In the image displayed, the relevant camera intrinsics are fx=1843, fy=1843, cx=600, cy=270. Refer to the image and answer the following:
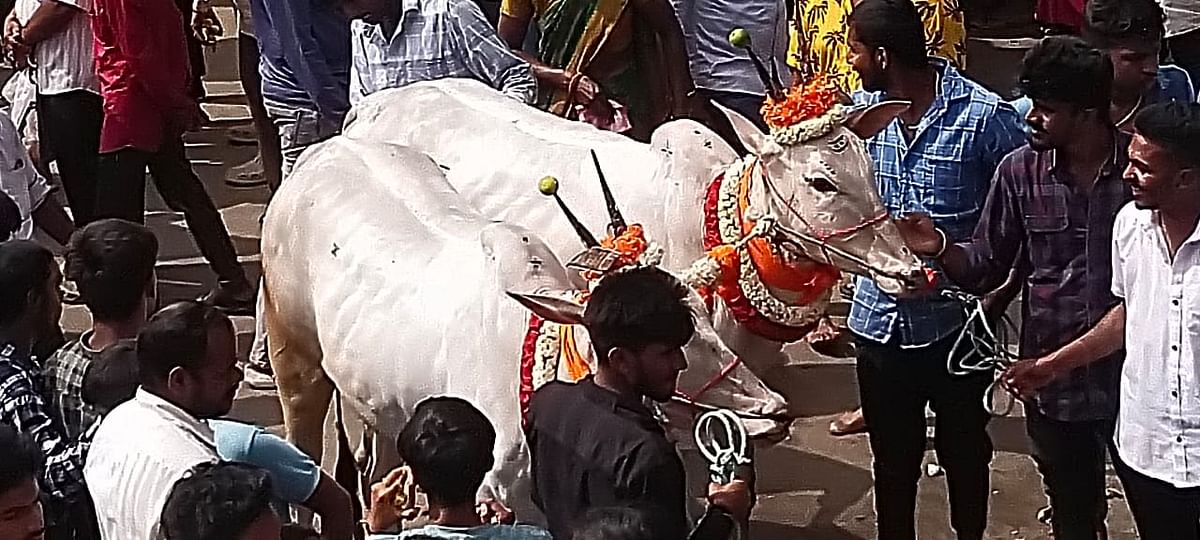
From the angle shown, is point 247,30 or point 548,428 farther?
point 247,30

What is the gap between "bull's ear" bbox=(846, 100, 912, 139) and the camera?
15.0 feet

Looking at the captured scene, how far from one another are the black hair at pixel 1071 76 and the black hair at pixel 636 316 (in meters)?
1.09

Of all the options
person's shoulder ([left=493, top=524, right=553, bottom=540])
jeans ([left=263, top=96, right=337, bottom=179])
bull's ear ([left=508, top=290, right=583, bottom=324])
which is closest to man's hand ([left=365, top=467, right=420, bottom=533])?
person's shoulder ([left=493, top=524, right=553, bottom=540])

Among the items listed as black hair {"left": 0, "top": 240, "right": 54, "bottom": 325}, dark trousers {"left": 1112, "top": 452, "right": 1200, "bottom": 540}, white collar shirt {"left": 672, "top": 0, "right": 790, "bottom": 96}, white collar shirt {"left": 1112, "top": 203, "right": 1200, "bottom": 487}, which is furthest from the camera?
white collar shirt {"left": 672, "top": 0, "right": 790, "bottom": 96}

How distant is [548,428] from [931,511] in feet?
8.10

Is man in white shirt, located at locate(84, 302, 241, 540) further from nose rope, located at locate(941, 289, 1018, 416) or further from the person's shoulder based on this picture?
nose rope, located at locate(941, 289, 1018, 416)

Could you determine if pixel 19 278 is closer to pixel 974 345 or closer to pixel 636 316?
pixel 636 316

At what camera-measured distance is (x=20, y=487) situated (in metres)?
3.19

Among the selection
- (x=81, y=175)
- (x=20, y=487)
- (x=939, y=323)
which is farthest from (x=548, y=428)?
(x=81, y=175)

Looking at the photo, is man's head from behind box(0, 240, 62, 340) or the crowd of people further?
man's head from behind box(0, 240, 62, 340)

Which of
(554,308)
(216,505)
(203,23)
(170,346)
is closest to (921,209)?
(554,308)

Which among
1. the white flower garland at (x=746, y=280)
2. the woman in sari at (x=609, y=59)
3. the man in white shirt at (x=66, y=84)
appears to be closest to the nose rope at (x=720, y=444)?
the white flower garland at (x=746, y=280)

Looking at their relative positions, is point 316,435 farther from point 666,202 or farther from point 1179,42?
point 1179,42

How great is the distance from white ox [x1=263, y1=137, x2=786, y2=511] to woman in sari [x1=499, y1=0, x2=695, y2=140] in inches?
51.4
